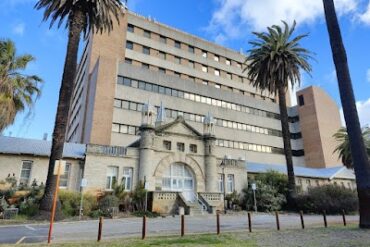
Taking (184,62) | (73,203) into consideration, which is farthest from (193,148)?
(184,62)

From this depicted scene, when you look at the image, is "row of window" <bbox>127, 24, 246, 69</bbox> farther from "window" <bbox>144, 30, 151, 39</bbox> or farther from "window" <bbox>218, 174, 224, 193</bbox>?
"window" <bbox>218, 174, 224, 193</bbox>

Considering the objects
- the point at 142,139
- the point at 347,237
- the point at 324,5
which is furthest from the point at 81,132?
the point at 347,237

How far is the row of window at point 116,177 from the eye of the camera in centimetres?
2784

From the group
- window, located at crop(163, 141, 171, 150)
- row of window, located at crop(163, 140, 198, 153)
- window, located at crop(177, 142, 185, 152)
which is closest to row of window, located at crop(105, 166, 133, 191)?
window, located at crop(163, 141, 171, 150)

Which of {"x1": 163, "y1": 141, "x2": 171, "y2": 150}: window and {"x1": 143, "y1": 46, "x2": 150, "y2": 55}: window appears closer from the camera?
{"x1": 163, "y1": 141, "x2": 171, "y2": 150}: window

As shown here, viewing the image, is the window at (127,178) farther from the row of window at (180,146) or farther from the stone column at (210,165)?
the stone column at (210,165)

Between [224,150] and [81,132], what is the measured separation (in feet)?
74.4

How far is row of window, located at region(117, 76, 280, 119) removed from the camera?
43969 mm

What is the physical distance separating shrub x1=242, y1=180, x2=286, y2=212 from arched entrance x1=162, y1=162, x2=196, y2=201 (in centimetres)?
650

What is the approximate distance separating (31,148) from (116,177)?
8.17m

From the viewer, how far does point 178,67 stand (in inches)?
2159

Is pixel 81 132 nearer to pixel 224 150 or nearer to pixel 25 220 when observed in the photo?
pixel 224 150

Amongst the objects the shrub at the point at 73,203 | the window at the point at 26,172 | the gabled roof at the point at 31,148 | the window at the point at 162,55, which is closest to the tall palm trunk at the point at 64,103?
the shrub at the point at 73,203

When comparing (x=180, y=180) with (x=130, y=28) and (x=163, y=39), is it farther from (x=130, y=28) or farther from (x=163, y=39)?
(x=163, y=39)
